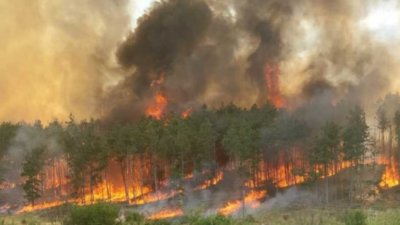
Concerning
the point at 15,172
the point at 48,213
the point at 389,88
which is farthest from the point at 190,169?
the point at 389,88

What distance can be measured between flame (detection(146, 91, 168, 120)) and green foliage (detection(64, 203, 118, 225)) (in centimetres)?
8500

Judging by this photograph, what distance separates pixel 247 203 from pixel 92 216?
159 feet

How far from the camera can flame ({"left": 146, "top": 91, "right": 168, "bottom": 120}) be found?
12312 cm

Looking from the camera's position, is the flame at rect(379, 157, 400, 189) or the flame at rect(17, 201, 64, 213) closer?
the flame at rect(17, 201, 64, 213)

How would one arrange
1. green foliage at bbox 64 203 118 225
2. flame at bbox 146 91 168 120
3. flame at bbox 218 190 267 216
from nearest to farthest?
green foliage at bbox 64 203 118 225
flame at bbox 218 190 267 216
flame at bbox 146 91 168 120

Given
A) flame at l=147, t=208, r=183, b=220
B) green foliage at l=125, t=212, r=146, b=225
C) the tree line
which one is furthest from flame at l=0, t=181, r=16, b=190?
green foliage at l=125, t=212, r=146, b=225

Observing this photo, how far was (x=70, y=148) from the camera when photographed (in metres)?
85.8

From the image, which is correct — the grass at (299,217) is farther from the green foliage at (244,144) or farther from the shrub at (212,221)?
the shrub at (212,221)

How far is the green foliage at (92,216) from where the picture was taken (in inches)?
Answer: 1396

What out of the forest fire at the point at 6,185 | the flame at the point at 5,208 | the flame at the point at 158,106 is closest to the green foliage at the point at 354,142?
the flame at the point at 158,106

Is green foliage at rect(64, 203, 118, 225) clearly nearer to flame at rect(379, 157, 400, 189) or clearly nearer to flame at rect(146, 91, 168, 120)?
flame at rect(379, 157, 400, 189)

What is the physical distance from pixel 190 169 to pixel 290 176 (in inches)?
712

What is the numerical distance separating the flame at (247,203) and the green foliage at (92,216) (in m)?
39.4

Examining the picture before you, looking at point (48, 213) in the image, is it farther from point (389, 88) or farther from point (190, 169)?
point (389, 88)
